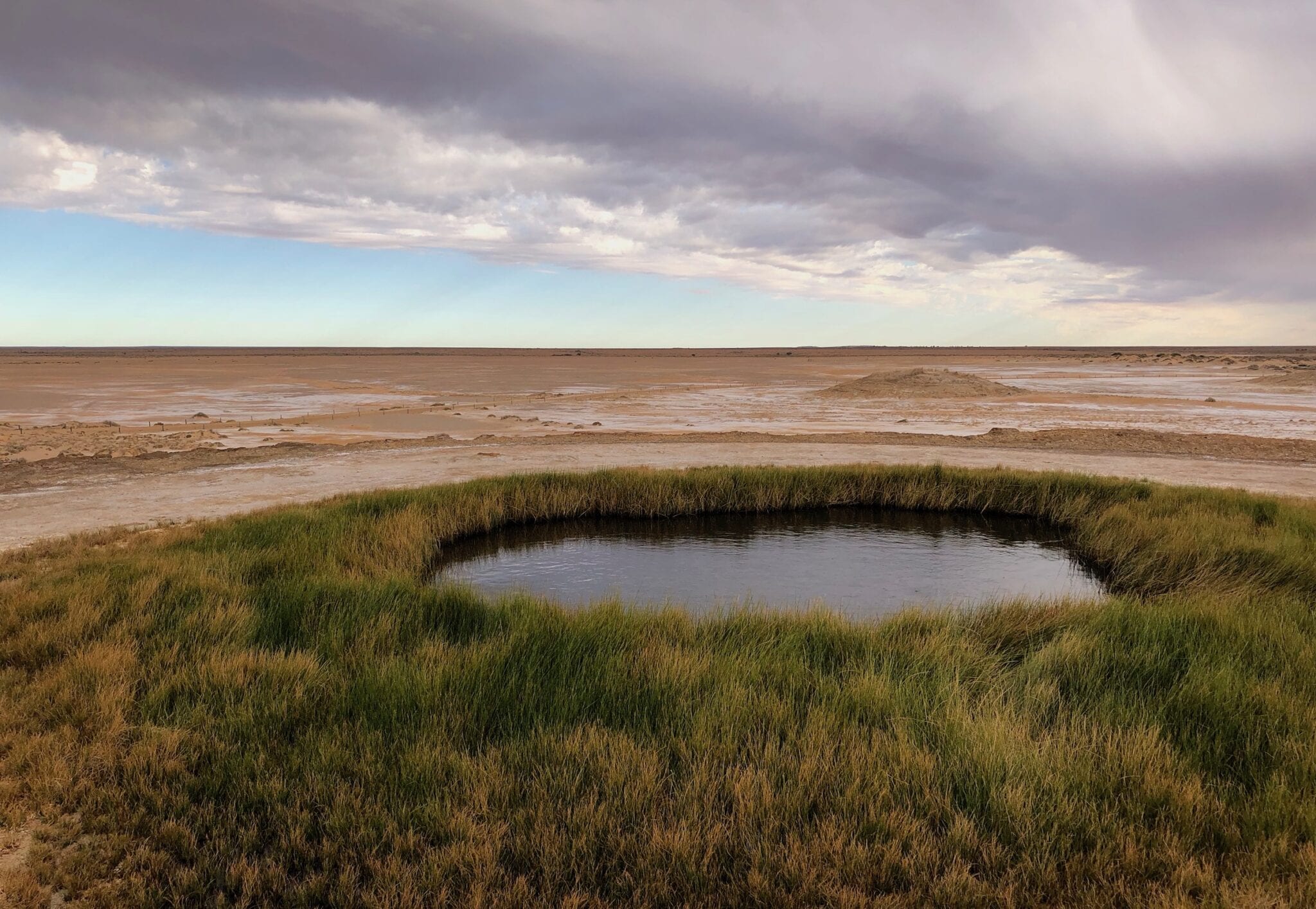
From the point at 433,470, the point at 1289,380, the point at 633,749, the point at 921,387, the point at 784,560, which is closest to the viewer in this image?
the point at 633,749

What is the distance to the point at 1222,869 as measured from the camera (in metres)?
3.90

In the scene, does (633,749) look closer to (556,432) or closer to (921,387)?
(556,432)

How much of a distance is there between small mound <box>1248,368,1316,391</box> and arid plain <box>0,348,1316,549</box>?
44 cm

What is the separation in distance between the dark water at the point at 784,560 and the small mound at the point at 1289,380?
47744 mm

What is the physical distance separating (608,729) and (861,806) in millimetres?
1631

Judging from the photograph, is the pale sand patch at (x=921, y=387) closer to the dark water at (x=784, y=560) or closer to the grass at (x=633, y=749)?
the dark water at (x=784, y=560)

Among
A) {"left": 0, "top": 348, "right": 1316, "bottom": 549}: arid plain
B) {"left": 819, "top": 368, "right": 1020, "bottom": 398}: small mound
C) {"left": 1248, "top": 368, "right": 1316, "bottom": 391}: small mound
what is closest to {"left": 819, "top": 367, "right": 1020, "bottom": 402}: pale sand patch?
{"left": 819, "top": 368, "right": 1020, "bottom": 398}: small mound

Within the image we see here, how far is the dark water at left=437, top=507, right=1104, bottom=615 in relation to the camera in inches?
420

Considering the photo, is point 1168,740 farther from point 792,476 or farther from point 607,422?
point 607,422

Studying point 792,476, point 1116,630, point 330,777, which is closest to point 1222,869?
point 1116,630

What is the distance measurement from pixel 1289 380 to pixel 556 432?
2190 inches

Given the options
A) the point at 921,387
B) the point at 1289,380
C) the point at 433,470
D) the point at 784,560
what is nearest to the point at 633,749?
the point at 784,560

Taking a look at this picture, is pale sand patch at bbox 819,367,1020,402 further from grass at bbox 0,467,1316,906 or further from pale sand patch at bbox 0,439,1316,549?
grass at bbox 0,467,1316,906

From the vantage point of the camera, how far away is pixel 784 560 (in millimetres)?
12414
